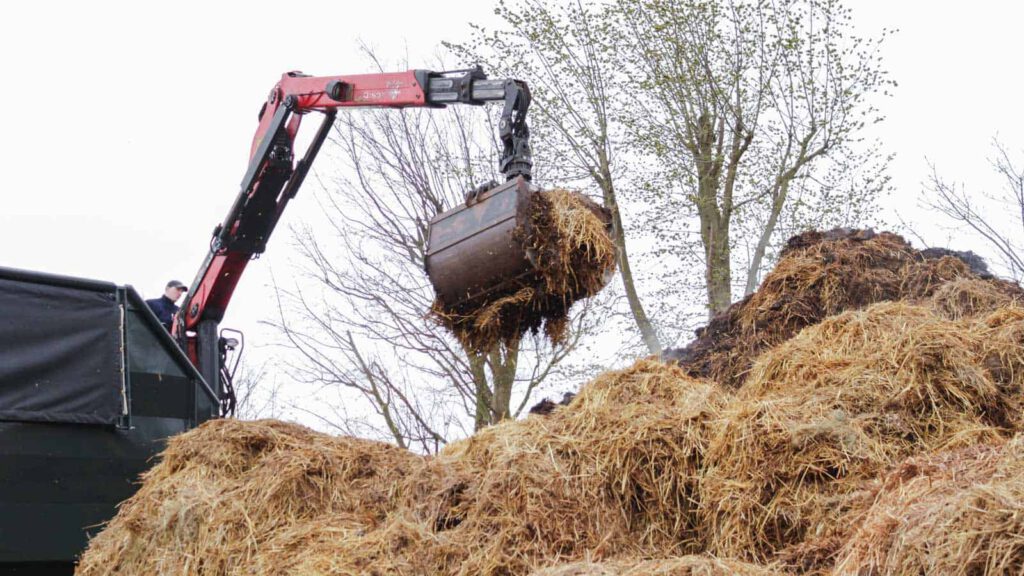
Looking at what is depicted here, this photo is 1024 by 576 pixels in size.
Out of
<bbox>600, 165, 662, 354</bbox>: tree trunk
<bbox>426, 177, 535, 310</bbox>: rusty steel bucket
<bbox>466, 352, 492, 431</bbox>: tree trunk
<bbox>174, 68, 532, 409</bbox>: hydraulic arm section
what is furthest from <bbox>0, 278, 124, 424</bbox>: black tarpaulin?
<bbox>600, 165, 662, 354</bbox>: tree trunk

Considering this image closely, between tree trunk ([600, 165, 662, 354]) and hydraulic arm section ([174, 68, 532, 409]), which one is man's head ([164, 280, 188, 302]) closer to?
hydraulic arm section ([174, 68, 532, 409])

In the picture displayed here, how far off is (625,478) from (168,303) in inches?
204

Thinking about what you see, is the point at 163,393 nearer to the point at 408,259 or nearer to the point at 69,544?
the point at 69,544

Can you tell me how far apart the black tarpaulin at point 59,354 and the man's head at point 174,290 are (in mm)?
3278

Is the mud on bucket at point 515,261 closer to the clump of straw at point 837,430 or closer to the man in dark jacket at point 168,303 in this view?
the clump of straw at point 837,430

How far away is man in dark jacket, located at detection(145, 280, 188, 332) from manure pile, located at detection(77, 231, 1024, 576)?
12.2ft

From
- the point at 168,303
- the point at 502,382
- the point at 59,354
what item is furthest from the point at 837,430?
the point at 502,382

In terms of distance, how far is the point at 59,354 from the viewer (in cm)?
484

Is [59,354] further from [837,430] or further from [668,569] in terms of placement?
[837,430]

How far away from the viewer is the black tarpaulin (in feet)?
15.3

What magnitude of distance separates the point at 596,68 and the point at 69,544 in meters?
12.3

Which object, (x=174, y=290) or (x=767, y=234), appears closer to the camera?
(x=174, y=290)

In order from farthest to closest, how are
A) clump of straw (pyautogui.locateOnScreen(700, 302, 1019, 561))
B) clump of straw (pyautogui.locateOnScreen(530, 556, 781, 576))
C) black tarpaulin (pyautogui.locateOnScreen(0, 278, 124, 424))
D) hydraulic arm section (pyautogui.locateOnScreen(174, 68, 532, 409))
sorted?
hydraulic arm section (pyautogui.locateOnScreen(174, 68, 532, 409)), black tarpaulin (pyautogui.locateOnScreen(0, 278, 124, 424)), clump of straw (pyautogui.locateOnScreen(700, 302, 1019, 561)), clump of straw (pyautogui.locateOnScreen(530, 556, 781, 576))

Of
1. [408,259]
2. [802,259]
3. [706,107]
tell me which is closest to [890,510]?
[802,259]
